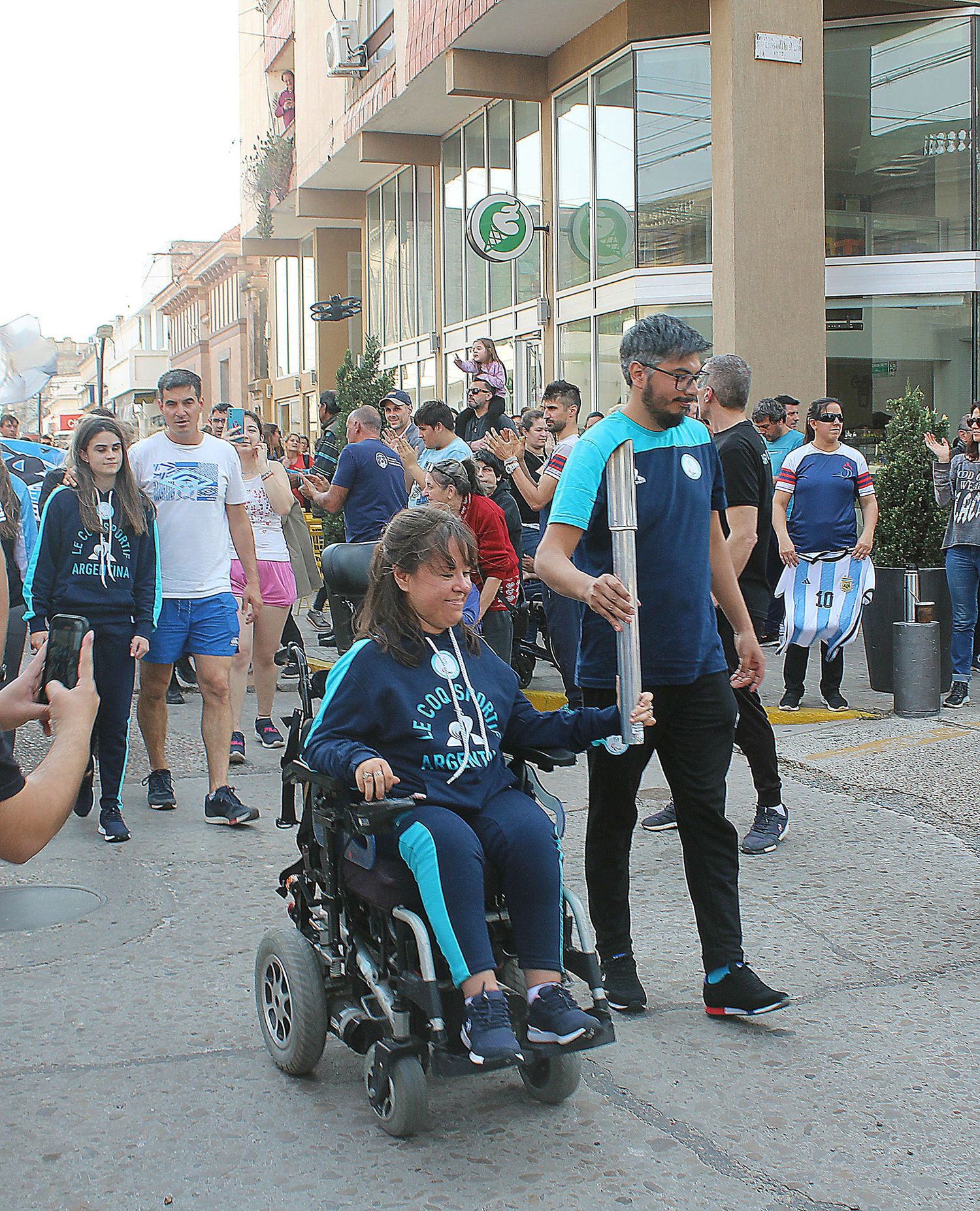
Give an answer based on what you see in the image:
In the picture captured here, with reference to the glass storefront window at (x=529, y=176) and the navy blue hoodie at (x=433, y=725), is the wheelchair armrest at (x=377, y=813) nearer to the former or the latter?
the navy blue hoodie at (x=433, y=725)

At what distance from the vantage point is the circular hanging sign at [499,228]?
15.9 m

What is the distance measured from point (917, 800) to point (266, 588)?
159 inches

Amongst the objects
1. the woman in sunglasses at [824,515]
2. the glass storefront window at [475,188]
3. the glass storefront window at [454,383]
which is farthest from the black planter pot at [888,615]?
the glass storefront window at [454,383]

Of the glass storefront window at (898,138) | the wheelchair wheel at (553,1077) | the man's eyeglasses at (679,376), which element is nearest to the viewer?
the wheelchair wheel at (553,1077)

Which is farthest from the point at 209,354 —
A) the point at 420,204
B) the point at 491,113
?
the point at 491,113

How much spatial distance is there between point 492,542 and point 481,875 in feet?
13.6

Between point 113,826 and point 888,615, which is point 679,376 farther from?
point 888,615

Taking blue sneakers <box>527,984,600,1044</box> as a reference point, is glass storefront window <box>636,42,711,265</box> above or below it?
above

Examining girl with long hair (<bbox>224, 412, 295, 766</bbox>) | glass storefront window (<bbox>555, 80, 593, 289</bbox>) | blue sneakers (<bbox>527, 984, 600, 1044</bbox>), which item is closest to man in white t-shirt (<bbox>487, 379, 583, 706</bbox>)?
girl with long hair (<bbox>224, 412, 295, 766</bbox>)

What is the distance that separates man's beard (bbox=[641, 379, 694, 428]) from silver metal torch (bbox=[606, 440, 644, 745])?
214 mm

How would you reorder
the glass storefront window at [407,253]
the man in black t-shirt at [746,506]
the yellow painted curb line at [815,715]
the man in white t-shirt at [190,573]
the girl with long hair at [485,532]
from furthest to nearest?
the glass storefront window at [407,253], the yellow painted curb line at [815,715], the girl with long hair at [485,532], the man in white t-shirt at [190,573], the man in black t-shirt at [746,506]

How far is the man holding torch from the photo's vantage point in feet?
13.0

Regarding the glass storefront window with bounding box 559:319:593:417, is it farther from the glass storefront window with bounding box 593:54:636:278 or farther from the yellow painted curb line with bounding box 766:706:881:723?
the yellow painted curb line with bounding box 766:706:881:723

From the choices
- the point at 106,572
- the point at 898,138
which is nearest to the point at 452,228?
the point at 898,138
